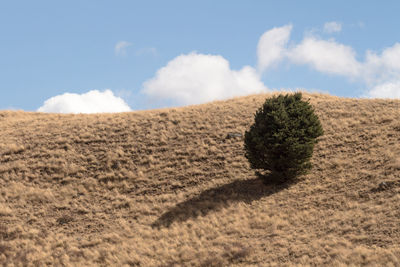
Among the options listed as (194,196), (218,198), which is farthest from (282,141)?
(194,196)

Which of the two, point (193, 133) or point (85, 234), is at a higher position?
point (193, 133)

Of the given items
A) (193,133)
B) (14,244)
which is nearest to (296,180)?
(193,133)

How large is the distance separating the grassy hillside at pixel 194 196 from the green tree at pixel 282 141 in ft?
3.24

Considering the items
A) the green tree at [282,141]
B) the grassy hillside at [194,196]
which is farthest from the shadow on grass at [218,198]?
the green tree at [282,141]

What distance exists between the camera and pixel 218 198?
69.7 feet

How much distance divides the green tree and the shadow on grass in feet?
2.57

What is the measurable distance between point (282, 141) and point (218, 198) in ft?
15.2

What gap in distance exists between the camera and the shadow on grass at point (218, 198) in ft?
65.7

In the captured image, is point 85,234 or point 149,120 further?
point 149,120

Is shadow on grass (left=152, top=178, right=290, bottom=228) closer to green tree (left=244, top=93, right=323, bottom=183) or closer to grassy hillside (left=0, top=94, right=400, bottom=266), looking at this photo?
grassy hillside (left=0, top=94, right=400, bottom=266)

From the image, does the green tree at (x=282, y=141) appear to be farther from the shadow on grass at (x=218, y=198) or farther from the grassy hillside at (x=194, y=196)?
the grassy hillside at (x=194, y=196)

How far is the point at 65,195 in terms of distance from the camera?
2369 centimetres

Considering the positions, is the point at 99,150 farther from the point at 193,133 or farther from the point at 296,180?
the point at 296,180

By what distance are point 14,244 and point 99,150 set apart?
10.5 meters
